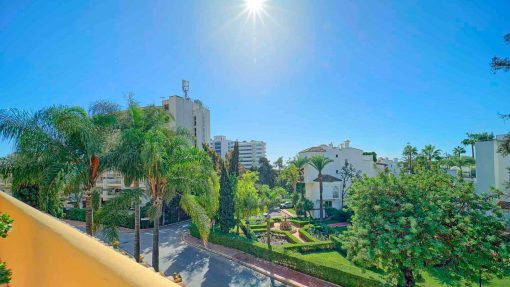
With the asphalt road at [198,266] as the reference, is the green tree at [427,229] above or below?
above

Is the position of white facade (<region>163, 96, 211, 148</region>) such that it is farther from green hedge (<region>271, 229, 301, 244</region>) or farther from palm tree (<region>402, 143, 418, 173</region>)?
palm tree (<region>402, 143, 418, 173</region>)

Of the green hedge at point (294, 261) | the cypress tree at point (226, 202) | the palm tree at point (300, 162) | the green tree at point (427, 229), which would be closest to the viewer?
the green tree at point (427, 229)

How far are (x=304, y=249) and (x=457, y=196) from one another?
1262cm

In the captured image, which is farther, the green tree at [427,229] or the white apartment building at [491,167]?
the white apartment building at [491,167]

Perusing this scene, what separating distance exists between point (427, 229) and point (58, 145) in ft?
50.2

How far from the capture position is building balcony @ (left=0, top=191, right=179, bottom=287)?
5.33ft

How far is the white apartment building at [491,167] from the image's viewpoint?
22.0 m

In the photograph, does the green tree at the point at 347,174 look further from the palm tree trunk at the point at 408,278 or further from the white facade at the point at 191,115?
the palm tree trunk at the point at 408,278

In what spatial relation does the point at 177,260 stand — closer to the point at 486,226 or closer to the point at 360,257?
the point at 360,257

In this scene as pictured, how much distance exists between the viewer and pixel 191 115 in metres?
46.7

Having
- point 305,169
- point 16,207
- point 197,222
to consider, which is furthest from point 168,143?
point 305,169

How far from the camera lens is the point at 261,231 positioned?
28016 millimetres

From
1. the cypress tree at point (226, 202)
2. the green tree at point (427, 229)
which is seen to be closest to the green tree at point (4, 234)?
the green tree at point (427, 229)

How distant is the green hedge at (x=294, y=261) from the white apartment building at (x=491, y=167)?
648 inches
